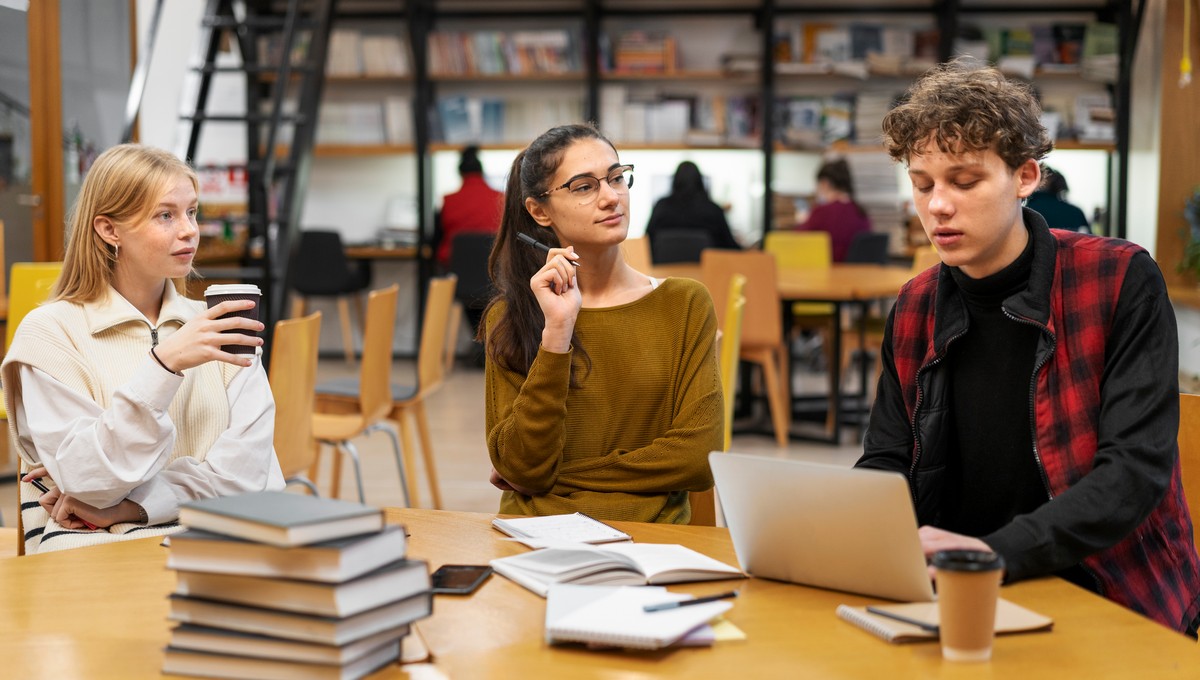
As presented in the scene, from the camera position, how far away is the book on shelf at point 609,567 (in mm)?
1427

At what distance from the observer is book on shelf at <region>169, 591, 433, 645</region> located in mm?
1106

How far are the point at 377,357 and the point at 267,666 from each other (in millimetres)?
2796

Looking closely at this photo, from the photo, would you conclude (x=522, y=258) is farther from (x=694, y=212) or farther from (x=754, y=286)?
(x=694, y=212)

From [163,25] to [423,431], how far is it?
3620 millimetres

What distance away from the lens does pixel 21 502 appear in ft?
6.72

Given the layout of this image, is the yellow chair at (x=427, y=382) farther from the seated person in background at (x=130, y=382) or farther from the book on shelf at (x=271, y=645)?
the book on shelf at (x=271, y=645)

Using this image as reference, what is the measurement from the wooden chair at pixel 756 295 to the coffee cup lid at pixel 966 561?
13.9ft

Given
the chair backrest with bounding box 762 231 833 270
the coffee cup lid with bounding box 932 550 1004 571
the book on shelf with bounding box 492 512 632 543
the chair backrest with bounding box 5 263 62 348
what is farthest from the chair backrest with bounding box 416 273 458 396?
the coffee cup lid with bounding box 932 550 1004 571

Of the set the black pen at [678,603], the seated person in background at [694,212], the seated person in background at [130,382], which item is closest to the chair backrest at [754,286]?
the seated person in background at [694,212]

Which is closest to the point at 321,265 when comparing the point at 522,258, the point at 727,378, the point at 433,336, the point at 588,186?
the point at 433,336

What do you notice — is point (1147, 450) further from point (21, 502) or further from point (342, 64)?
point (342, 64)

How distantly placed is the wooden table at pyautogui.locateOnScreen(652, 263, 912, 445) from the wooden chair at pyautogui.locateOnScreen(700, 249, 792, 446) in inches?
3.5

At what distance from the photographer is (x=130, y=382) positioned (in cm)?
184

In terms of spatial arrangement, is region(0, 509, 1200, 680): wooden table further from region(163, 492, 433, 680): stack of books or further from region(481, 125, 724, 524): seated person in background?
region(481, 125, 724, 524): seated person in background
